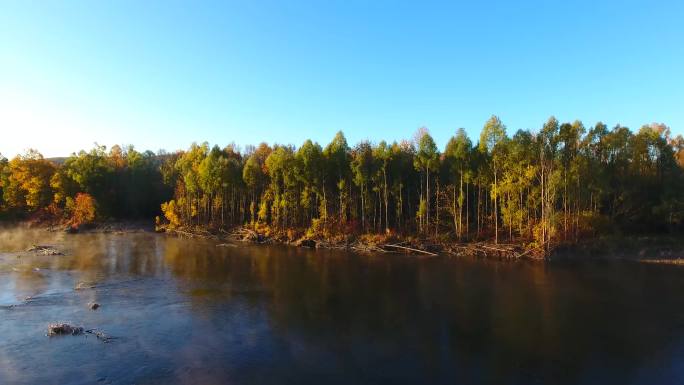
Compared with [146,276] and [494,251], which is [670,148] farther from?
[146,276]

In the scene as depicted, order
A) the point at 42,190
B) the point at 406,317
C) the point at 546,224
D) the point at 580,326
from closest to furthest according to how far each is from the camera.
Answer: the point at 580,326
the point at 406,317
the point at 546,224
the point at 42,190

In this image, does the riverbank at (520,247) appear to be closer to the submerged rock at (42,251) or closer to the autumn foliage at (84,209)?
the submerged rock at (42,251)

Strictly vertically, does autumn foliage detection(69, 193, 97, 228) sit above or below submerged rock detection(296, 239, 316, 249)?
above

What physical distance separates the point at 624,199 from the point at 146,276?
44.2 metres

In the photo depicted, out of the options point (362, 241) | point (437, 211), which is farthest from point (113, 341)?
point (437, 211)

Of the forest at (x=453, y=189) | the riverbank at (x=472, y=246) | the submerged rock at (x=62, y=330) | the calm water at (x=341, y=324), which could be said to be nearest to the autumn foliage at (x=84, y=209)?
the forest at (x=453, y=189)

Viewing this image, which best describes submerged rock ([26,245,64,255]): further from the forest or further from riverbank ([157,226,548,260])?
the forest

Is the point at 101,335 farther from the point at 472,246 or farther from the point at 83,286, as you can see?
the point at 472,246

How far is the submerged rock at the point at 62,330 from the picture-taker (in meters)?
16.1

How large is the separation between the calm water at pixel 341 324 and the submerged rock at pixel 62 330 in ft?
1.56

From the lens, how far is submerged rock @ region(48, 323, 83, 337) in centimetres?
1606

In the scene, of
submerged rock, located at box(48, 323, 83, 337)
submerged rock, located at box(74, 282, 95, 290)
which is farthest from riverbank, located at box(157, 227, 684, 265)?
submerged rock, located at box(48, 323, 83, 337)

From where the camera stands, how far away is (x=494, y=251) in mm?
40250

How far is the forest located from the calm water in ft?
32.6
